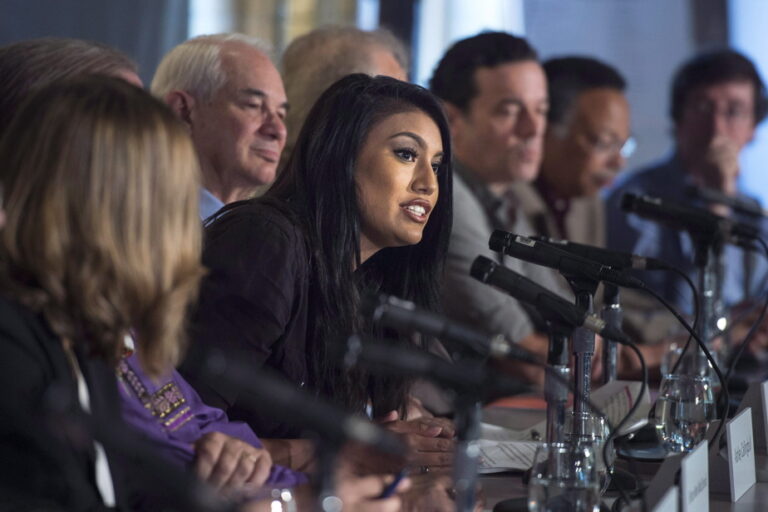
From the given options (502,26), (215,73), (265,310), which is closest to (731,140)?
(502,26)

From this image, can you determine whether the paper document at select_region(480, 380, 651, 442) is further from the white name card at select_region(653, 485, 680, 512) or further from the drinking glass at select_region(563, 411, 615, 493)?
the white name card at select_region(653, 485, 680, 512)

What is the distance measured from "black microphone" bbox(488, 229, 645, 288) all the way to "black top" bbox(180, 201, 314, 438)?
1.31ft

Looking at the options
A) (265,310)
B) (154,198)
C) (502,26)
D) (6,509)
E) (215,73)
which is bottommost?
(6,509)

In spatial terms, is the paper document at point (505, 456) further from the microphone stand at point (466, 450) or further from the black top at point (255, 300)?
the microphone stand at point (466, 450)

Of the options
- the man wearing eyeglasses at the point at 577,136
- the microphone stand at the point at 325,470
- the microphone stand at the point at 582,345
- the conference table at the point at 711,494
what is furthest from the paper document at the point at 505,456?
the man wearing eyeglasses at the point at 577,136

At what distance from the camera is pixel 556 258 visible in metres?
1.65

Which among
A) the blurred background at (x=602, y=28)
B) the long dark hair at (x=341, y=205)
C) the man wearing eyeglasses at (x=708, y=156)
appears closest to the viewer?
the long dark hair at (x=341, y=205)

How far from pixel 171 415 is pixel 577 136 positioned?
2.83m

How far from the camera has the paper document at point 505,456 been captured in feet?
5.77

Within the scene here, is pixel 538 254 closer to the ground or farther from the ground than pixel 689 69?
closer to the ground

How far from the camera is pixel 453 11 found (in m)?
4.54

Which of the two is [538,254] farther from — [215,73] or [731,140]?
[731,140]

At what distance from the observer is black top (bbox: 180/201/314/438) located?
5.99ft

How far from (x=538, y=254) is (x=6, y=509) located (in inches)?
33.3
